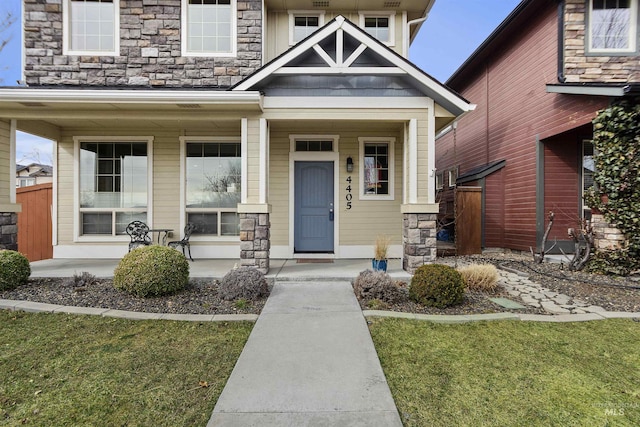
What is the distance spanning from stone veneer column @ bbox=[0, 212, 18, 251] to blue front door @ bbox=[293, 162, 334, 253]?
5.14 metres

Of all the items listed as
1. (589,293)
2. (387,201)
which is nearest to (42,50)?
(387,201)

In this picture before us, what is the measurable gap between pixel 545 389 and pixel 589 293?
3.23m

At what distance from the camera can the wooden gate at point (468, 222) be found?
303 inches

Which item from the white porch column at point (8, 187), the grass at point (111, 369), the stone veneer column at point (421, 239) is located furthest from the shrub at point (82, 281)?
the stone veneer column at point (421, 239)

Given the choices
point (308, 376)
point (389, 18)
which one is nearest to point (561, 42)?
point (389, 18)

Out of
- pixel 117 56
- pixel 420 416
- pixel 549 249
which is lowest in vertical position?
pixel 420 416

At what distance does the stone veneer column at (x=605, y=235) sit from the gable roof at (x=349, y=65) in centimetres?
310

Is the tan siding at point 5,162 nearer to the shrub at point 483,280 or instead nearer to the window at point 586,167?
the shrub at point 483,280

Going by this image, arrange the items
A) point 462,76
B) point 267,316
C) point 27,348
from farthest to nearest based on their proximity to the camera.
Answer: point 462,76 < point 267,316 < point 27,348

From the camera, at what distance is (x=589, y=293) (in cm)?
474

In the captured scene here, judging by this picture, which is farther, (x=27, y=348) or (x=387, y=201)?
(x=387, y=201)

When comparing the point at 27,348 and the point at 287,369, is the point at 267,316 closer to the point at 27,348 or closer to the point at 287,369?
the point at 287,369

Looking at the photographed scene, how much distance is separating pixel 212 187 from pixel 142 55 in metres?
3.05

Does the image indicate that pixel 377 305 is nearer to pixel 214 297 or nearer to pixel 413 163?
pixel 214 297
